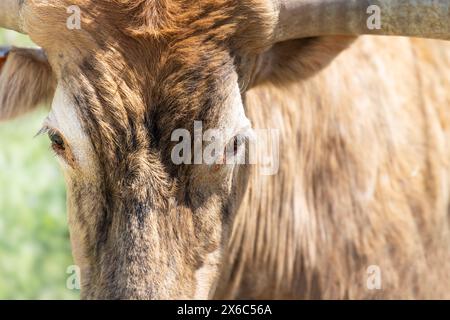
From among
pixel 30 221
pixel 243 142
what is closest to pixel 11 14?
pixel 243 142

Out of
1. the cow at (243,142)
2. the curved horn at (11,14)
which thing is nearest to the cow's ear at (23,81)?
the cow at (243,142)

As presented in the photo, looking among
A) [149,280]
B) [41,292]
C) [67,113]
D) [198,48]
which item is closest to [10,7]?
[67,113]

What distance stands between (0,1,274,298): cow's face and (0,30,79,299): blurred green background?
2.93 m

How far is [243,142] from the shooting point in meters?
3.97

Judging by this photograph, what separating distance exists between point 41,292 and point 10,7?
335 centimetres

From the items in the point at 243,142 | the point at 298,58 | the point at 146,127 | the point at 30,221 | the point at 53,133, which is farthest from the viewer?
the point at 30,221

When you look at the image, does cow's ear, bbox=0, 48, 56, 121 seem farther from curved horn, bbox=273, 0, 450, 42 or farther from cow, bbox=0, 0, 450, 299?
curved horn, bbox=273, 0, 450, 42

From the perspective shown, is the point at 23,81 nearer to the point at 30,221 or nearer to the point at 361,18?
the point at 361,18

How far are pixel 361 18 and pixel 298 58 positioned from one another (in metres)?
0.55

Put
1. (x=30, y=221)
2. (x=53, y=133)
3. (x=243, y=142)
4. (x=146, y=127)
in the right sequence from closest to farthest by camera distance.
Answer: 1. (x=146, y=127)
2. (x=53, y=133)
3. (x=243, y=142)
4. (x=30, y=221)

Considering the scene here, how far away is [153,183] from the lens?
12.0 feet

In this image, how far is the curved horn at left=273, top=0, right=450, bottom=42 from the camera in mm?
3760

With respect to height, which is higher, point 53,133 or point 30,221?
point 53,133

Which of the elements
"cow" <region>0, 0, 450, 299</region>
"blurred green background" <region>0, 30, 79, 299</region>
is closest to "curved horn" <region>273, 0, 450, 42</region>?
"cow" <region>0, 0, 450, 299</region>
